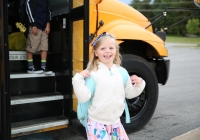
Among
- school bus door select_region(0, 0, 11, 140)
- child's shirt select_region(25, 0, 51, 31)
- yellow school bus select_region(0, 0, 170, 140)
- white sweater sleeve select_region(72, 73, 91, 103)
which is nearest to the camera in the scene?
white sweater sleeve select_region(72, 73, 91, 103)

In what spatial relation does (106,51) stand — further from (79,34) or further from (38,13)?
(38,13)

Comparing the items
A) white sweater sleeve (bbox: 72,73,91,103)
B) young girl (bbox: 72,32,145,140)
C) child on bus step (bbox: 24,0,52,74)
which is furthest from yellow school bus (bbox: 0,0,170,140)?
white sweater sleeve (bbox: 72,73,91,103)

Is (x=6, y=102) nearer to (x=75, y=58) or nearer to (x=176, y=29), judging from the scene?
(x=75, y=58)

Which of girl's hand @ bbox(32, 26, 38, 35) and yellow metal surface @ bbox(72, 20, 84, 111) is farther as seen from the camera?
girl's hand @ bbox(32, 26, 38, 35)

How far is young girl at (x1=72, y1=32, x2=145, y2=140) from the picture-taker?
7.11ft

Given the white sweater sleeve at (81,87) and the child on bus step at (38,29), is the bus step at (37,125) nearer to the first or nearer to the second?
the child on bus step at (38,29)

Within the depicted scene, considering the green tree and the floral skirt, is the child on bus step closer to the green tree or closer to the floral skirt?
the floral skirt

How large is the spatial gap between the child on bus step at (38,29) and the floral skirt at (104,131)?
1.17 meters

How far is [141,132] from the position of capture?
12.4 ft

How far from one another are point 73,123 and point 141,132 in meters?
1.16

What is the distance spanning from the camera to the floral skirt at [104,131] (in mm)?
2205

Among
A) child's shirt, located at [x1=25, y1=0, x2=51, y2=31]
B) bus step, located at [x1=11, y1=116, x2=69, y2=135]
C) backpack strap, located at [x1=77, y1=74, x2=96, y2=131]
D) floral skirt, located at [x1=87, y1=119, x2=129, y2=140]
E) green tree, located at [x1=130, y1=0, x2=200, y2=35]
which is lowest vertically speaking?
bus step, located at [x1=11, y1=116, x2=69, y2=135]

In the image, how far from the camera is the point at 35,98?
295 cm

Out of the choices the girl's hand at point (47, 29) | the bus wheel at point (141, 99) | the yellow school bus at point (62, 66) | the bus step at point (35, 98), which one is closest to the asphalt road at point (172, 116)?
the bus wheel at point (141, 99)
